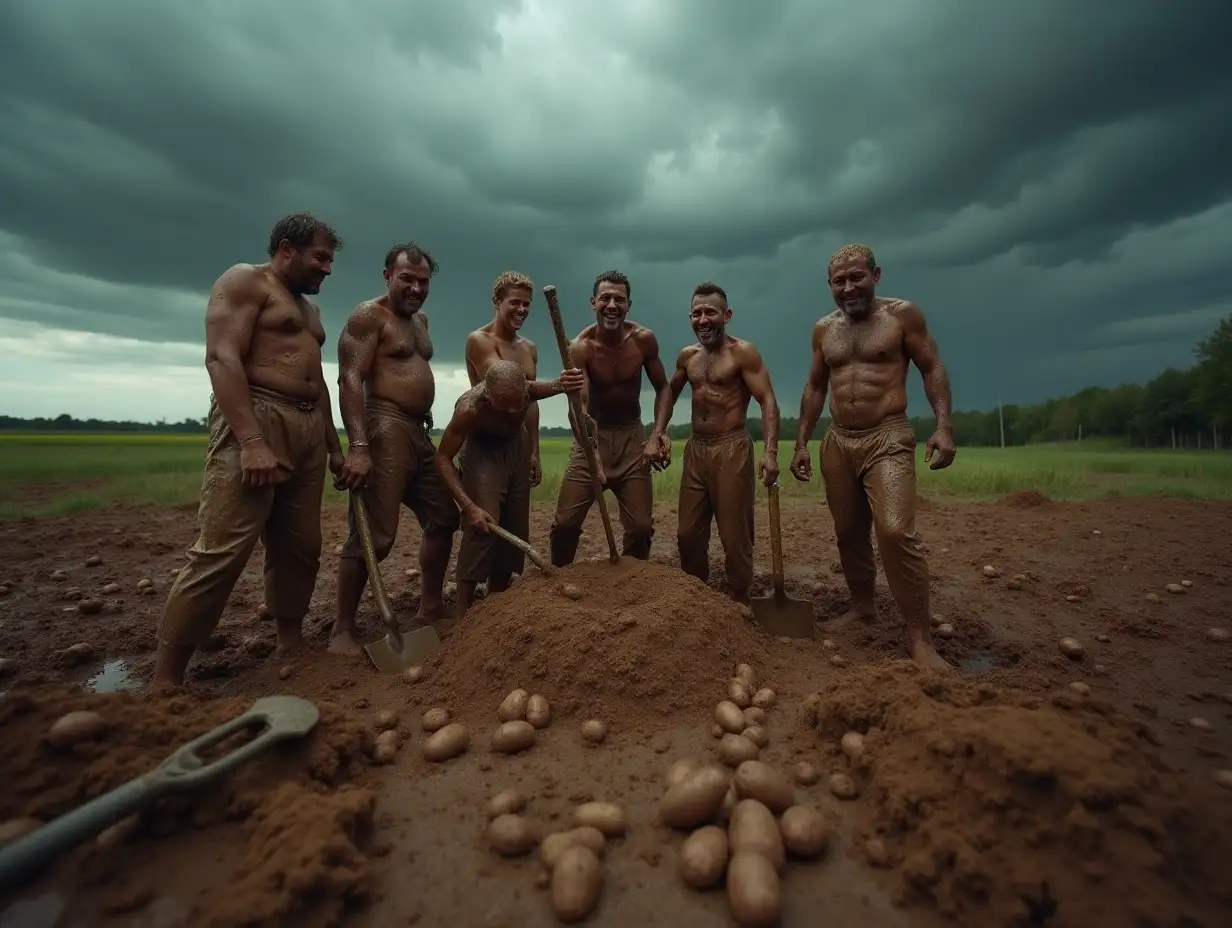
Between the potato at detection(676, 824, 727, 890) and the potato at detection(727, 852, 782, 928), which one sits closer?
the potato at detection(727, 852, 782, 928)

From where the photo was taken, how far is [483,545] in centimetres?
423

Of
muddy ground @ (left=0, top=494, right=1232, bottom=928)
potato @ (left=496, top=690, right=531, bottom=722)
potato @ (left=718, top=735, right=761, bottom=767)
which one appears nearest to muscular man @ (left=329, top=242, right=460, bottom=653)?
muddy ground @ (left=0, top=494, right=1232, bottom=928)

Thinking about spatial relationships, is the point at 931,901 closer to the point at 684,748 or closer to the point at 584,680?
the point at 684,748

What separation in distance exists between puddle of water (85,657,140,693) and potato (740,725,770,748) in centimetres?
364

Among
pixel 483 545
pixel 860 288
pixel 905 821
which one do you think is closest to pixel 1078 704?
pixel 905 821

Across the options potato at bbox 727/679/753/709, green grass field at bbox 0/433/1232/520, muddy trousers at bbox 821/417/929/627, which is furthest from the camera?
green grass field at bbox 0/433/1232/520

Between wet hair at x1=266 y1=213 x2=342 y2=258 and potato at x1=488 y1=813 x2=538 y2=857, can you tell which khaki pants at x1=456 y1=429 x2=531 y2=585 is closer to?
wet hair at x1=266 y1=213 x2=342 y2=258

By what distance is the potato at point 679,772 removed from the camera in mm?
2207

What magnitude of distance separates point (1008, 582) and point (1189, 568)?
1786 millimetres

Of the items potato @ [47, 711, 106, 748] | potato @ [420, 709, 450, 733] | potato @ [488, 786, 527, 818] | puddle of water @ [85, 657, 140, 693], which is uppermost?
potato @ [47, 711, 106, 748]

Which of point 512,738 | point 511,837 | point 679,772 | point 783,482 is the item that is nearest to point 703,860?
point 679,772

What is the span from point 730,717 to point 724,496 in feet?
6.74

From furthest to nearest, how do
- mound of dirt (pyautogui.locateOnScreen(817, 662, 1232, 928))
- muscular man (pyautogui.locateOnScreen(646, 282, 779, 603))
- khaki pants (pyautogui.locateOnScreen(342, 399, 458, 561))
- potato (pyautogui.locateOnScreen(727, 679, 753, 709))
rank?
muscular man (pyautogui.locateOnScreen(646, 282, 779, 603)), khaki pants (pyautogui.locateOnScreen(342, 399, 458, 561)), potato (pyautogui.locateOnScreen(727, 679, 753, 709)), mound of dirt (pyautogui.locateOnScreen(817, 662, 1232, 928))

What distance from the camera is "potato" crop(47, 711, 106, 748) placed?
→ 206 centimetres
